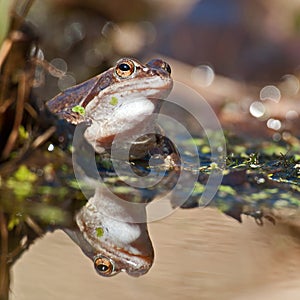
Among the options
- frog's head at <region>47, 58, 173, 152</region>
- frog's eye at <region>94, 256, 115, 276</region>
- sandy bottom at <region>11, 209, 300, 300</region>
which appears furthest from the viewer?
frog's head at <region>47, 58, 173, 152</region>

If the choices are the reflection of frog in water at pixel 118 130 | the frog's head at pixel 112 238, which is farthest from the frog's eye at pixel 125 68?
the frog's head at pixel 112 238

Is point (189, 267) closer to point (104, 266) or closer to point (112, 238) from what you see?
point (104, 266)

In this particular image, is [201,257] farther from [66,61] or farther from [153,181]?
[66,61]

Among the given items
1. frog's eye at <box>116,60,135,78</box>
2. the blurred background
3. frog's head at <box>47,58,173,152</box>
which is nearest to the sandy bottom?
the blurred background

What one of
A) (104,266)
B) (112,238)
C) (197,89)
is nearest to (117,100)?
(112,238)

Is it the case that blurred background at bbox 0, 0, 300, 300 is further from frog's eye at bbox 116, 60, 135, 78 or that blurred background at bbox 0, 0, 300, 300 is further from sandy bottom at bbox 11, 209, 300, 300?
frog's eye at bbox 116, 60, 135, 78

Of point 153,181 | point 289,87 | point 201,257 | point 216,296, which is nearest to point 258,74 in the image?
point 289,87

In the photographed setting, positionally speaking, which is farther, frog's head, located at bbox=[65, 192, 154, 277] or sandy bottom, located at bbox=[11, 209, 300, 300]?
frog's head, located at bbox=[65, 192, 154, 277]
